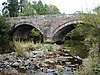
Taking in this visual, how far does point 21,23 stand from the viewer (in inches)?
1471

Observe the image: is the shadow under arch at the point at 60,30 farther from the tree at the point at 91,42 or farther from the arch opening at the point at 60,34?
the tree at the point at 91,42

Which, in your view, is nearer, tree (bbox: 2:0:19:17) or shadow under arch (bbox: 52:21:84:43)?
shadow under arch (bbox: 52:21:84:43)

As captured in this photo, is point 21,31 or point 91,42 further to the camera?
point 21,31

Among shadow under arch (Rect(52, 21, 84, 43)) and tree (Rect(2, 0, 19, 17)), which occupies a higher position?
tree (Rect(2, 0, 19, 17))

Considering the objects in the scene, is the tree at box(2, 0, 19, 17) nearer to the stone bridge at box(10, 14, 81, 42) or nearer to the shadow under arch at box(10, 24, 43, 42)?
the shadow under arch at box(10, 24, 43, 42)

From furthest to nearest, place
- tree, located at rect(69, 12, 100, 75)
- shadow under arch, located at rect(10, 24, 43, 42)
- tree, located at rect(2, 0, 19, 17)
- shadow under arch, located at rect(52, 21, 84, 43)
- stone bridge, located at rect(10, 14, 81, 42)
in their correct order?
tree, located at rect(2, 0, 19, 17) < shadow under arch, located at rect(10, 24, 43, 42) < shadow under arch, located at rect(52, 21, 84, 43) < stone bridge, located at rect(10, 14, 81, 42) < tree, located at rect(69, 12, 100, 75)

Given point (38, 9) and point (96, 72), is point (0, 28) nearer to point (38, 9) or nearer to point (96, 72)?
point (96, 72)

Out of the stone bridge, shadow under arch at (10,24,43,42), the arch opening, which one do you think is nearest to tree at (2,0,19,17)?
shadow under arch at (10,24,43,42)

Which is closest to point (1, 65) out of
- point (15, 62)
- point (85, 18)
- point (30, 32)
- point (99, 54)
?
point (15, 62)

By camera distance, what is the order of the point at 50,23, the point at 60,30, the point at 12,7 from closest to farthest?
the point at 60,30
the point at 50,23
the point at 12,7

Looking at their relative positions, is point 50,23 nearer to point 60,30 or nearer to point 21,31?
point 60,30

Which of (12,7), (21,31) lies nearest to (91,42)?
(21,31)

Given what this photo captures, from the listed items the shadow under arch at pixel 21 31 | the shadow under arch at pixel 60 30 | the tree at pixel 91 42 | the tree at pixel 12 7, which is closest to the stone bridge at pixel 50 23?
the shadow under arch at pixel 60 30

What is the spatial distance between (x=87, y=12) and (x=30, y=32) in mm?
33330
